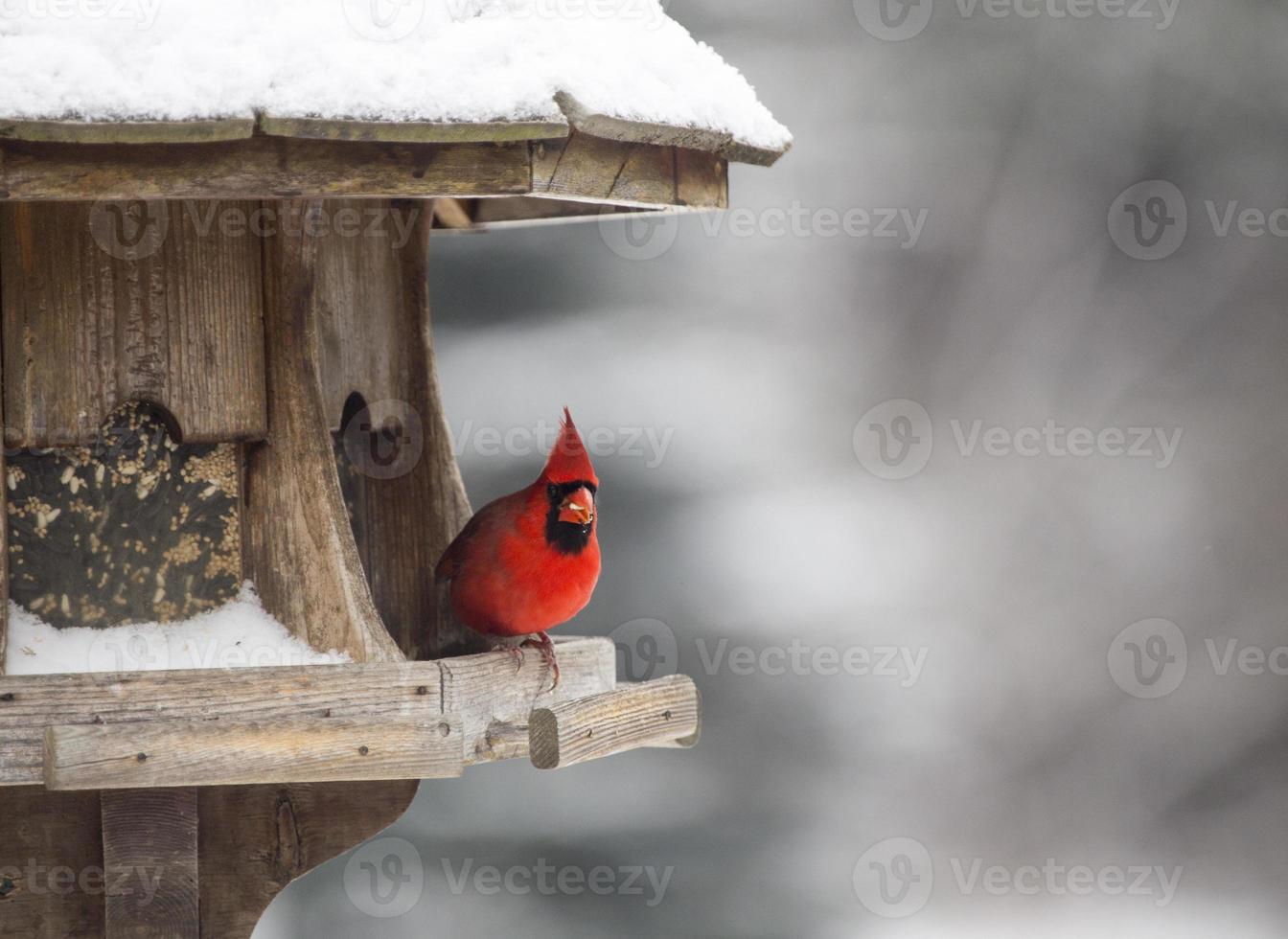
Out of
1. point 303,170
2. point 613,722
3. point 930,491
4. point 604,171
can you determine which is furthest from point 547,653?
point 930,491

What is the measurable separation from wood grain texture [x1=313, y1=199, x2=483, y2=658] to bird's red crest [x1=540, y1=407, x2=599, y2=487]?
0.26m

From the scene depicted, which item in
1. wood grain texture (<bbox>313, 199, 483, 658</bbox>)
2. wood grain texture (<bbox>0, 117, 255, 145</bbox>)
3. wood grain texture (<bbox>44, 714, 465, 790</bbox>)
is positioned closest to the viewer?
wood grain texture (<bbox>0, 117, 255, 145</bbox>)

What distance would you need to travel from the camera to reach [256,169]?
6.57 ft

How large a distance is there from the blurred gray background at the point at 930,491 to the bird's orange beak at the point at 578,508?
5.86 feet

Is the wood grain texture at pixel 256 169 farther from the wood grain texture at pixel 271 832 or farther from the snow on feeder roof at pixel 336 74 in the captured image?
the wood grain texture at pixel 271 832

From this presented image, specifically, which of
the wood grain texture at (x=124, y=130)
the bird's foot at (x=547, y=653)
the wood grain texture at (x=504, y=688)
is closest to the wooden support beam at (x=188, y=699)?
the wood grain texture at (x=504, y=688)

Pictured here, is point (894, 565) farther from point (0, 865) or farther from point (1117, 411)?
point (0, 865)

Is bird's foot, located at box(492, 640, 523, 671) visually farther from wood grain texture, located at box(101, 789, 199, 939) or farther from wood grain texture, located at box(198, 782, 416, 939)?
wood grain texture, located at box(101, 789, 199, 939)

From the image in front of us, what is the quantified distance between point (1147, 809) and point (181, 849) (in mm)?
3386

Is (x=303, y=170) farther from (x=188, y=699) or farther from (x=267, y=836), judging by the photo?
(x=267, y=836)

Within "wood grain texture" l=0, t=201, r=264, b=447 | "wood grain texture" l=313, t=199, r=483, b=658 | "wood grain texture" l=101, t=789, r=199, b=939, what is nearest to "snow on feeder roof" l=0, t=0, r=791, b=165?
"wood grain texture" l=0, t=201, r=264, b=447

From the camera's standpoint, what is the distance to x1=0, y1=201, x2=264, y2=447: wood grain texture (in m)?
2.32

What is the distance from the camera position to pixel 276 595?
97.0 inches

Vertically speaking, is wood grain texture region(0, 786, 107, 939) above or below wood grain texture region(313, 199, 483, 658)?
below
